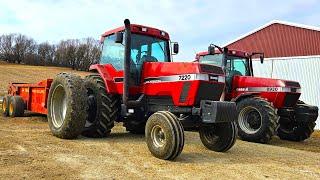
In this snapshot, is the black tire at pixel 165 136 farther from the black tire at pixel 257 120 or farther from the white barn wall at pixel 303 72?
the white barn wall at pixel 303 72

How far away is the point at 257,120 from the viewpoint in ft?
37.9

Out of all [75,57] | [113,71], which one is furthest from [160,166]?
[75,57]

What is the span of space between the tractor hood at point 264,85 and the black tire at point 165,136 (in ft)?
17.7

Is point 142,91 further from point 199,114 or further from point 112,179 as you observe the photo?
point 112,179

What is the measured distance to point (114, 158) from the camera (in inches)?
285

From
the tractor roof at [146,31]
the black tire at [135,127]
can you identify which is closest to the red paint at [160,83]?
the tractor roof at [146,31]

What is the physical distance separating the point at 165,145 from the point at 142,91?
2.25 m

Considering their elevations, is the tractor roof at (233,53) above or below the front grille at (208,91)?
above

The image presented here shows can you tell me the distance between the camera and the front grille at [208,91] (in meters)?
8.11

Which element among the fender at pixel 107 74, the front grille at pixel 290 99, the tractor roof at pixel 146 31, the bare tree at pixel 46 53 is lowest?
the front grille at pixel 290 99

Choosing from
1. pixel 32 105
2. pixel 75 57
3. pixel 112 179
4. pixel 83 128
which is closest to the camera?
pixel 112 179

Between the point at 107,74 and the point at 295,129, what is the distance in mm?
6463

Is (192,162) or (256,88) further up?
(256,88)

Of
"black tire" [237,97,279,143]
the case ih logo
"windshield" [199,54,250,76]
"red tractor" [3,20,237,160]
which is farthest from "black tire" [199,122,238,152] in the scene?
"windshield" [199,54,250,76]
